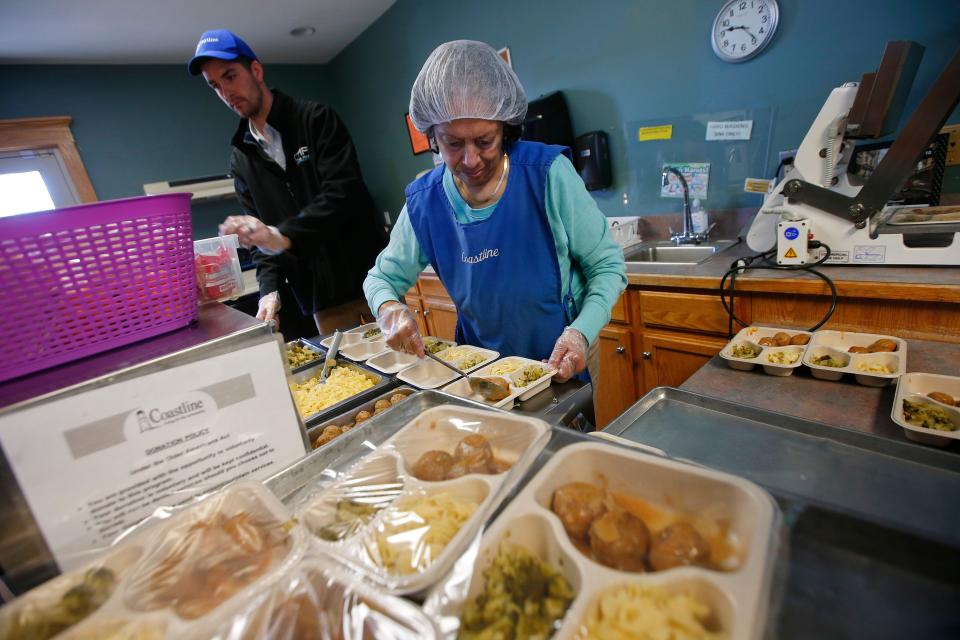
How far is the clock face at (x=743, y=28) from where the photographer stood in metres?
2.42

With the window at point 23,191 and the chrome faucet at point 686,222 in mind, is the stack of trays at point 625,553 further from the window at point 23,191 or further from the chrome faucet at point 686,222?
the window at point 23,191

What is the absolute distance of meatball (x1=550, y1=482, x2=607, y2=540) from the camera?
61 cm

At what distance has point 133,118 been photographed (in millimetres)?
4359

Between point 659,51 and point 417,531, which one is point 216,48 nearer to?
point 417,531

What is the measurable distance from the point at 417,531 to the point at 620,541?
280mm

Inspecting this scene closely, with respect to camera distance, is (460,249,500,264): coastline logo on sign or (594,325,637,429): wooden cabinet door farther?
(594,325,637,429): wooden cabinet door

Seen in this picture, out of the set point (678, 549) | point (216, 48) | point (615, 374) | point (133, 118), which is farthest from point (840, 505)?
point (133, 118)

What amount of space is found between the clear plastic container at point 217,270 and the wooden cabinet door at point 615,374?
201 centimetres

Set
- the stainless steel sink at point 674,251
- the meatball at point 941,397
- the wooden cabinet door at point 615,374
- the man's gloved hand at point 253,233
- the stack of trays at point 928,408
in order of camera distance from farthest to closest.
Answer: the stainless steel sink at point 674,251, the wooden cabinet door at point 615,374, the man's gloved hand at point 253,233, the meatball at point 941,397, the stack of trays at point 928,408

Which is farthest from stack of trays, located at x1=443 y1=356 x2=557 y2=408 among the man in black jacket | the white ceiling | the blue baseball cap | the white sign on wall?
the white ceiling

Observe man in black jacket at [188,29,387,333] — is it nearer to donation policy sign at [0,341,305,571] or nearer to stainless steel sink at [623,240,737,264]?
donation policy sign at [0,341,305,571]

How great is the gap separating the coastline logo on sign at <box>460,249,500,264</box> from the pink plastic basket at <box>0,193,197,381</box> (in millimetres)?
987

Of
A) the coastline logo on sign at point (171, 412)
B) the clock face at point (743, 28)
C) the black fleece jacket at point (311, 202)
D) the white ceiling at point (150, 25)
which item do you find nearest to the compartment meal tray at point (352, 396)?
the coastline logo on sign at point (171, 412)

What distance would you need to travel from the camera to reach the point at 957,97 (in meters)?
1.51
